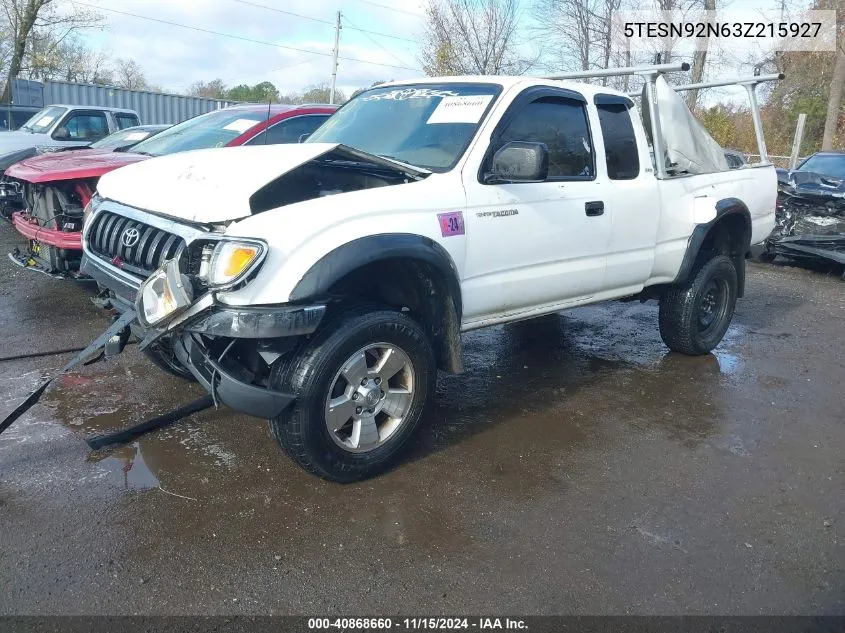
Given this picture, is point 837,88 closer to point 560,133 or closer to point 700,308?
point 700,308

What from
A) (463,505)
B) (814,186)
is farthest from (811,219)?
(463,505)

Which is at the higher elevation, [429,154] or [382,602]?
[429,154]

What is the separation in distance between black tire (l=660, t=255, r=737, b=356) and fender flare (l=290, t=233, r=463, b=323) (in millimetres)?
2563

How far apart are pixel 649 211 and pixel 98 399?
3.73 meters

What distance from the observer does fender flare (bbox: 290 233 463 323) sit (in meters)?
2.99

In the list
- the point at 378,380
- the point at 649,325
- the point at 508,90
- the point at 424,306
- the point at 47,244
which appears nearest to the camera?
the point at 378,380

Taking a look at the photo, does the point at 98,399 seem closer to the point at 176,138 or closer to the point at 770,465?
the point at 176,138

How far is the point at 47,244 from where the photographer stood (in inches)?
221

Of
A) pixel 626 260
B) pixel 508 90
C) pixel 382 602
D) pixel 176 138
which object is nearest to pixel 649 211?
pixel 626 260

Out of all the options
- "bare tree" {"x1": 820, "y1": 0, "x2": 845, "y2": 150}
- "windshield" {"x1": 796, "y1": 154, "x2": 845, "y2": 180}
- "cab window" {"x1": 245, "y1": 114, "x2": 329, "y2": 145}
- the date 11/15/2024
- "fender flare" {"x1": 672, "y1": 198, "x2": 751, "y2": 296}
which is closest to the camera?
the date 11/15/2024

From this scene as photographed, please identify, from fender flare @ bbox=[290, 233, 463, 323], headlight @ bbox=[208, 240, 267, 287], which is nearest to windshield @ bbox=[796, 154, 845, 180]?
fender flare @ bbox=[290, 233, 463, 323]

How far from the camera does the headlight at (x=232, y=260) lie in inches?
114

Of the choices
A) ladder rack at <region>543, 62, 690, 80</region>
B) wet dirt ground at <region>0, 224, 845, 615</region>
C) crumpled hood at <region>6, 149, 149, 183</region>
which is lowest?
wet dirt ground at <region>0, 224, 845, 615</region>

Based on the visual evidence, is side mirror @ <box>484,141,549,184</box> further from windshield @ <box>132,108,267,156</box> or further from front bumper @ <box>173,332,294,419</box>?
windshield @ <box>132,108,267,156</box>
